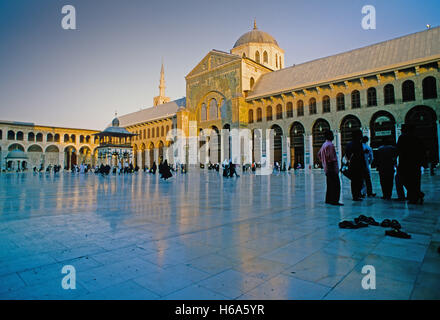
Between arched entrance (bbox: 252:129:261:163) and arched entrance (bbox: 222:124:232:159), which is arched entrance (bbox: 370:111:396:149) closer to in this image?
arched entrance (bbox: 252:129:261:163)

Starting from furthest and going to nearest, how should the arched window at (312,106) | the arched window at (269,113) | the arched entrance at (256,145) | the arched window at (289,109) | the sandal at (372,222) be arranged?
the arched entrance at (256,145), the arched window at (269,113), the arched window at (289,109), the arched window at (312,106), the sandal at (372,222)

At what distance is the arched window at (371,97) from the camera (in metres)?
23.4

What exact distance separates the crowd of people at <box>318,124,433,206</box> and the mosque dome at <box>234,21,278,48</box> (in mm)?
36720

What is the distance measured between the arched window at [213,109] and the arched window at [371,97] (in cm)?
1840

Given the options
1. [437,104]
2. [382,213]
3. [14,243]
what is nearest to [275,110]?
[437,104]

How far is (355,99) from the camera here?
24.5m

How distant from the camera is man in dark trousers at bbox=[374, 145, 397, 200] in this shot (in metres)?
6.61

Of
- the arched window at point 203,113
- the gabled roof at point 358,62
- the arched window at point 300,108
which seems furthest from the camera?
the arched window at point 203,113

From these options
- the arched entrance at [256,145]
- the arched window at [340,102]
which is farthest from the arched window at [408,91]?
the arched entrance at [256,145]

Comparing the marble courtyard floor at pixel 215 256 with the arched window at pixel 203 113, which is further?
the arched window at pixel 203 113

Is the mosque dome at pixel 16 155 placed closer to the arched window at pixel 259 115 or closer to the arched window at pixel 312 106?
the arched window at pixel 259 115
